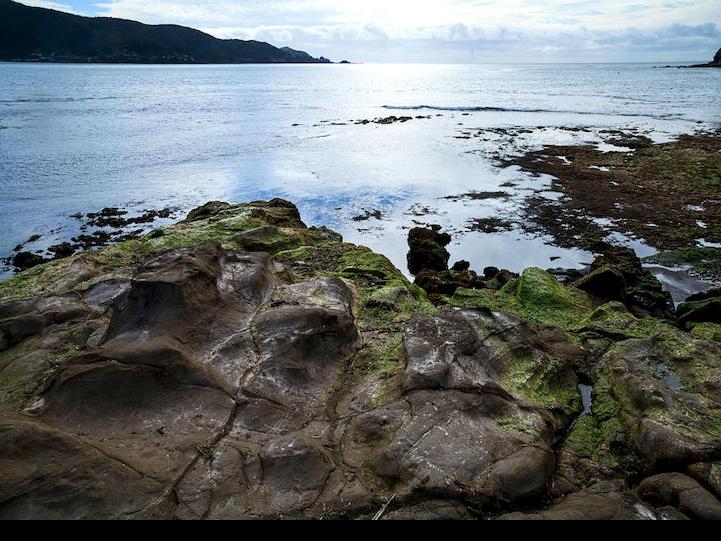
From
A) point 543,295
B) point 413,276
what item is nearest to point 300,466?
point 543,295

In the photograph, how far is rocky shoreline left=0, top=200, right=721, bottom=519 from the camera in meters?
4.68

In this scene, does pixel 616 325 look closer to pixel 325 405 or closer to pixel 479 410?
pixel 479 410

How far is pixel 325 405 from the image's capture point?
6.34 metres

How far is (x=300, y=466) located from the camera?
509 centimetres

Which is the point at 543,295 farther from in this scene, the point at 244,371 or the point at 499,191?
the point at 499,191

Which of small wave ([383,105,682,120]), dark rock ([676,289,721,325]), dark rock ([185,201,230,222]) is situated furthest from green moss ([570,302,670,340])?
small wave ([383,105,682,120])

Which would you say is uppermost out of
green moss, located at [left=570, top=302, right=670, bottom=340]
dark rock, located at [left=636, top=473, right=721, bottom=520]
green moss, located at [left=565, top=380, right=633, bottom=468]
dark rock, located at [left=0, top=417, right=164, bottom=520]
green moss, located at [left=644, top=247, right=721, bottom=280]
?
dark rock, located at [left=0, top=417, right=164, bottom=520]

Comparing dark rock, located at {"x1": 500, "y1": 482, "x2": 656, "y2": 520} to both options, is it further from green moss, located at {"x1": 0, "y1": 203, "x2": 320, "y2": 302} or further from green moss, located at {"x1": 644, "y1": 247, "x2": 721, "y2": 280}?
green moss, located at {"x1": 644, "y1": 247, "x2": 721, "y2": 280}

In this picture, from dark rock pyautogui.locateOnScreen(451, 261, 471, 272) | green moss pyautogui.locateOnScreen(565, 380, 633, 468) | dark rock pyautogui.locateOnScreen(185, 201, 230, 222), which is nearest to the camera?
green moss pyautogui.locateOnScreen(565, 380, 633, 468)

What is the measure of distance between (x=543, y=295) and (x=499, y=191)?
47.2ft

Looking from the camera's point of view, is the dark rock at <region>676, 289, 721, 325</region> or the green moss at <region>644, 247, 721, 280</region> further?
the green moss at <region>644, 247, 721, 280</region>

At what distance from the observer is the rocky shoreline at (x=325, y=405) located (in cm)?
468

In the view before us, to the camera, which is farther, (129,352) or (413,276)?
(413,276)

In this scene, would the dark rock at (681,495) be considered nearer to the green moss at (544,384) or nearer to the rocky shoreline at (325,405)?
the rocky shoreline at (325,405)
